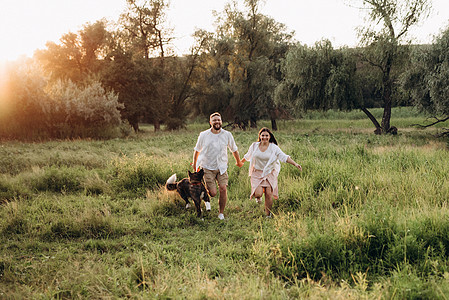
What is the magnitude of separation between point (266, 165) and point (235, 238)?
5.62ft

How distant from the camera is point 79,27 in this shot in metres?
36.5

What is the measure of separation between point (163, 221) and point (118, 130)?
1928cm

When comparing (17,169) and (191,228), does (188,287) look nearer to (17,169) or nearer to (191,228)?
(191,228)

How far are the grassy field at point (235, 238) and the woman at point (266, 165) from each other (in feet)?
1.80

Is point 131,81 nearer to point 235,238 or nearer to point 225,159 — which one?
point 225,159

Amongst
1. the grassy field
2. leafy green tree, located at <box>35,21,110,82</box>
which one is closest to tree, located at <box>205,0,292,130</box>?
leafy green tree, located at <box>35,21,110,82</box>

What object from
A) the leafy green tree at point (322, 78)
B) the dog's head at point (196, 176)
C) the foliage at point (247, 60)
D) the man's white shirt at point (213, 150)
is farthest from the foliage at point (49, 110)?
the man's white shirt at point (213, 150)

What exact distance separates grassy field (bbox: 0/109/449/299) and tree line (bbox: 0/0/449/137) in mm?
13455

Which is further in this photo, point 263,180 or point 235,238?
Result: point 263,180

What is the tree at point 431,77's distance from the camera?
57.0 ft

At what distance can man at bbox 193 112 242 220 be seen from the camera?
6.57 meters

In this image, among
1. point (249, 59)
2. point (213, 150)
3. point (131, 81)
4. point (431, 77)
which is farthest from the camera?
point (249, 59)

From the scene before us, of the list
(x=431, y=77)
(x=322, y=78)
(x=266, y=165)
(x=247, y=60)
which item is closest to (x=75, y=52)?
(x=247, y=60)

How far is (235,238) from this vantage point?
5.64 metres
